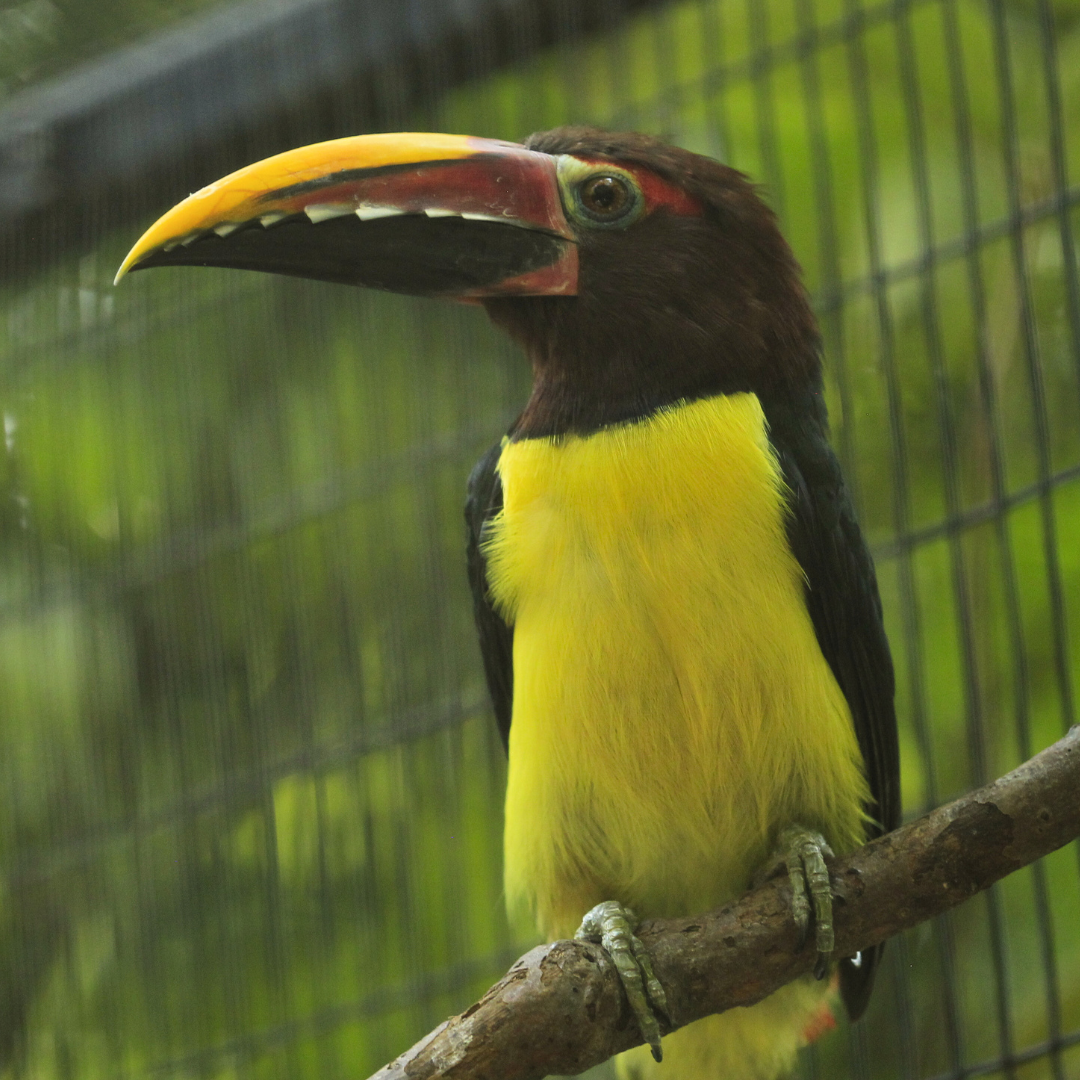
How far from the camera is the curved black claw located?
1.75 m

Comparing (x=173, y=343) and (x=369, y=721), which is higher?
(x=173, y=343)

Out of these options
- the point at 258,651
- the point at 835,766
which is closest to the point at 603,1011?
the point at 835,766

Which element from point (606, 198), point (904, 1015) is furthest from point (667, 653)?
point (904, 1015)

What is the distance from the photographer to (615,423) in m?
1.94

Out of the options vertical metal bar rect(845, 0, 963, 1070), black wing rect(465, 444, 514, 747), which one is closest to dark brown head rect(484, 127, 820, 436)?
black wing rect(465, 444, 514, 747)

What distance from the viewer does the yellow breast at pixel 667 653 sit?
188 centimetres

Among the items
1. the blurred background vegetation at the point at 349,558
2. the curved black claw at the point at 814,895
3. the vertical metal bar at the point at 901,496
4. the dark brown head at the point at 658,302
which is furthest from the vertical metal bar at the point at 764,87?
the curved black claw at the point at 814,895

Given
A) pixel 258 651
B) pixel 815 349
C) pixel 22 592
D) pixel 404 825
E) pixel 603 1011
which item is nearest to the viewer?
pixel 603 1011

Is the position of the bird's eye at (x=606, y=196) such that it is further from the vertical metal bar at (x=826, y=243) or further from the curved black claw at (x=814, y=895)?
the curved black claw at (x=814, y=895)

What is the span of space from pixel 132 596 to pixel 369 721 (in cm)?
64

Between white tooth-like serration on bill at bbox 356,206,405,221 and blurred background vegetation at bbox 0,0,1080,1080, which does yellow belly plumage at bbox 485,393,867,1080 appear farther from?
blurred background vegetation at bbox 0,0,1080,1080

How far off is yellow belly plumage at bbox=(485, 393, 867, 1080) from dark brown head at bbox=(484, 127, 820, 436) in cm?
5

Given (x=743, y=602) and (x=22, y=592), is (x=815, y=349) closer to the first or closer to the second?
(x=743, y=602)

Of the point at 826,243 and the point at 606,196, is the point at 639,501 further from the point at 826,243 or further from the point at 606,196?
the point at 826,243
